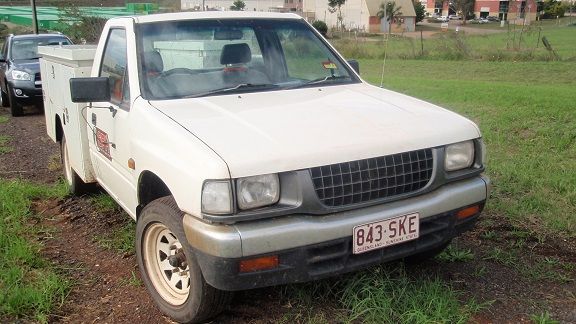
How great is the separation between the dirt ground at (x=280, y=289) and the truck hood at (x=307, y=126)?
1.01 m

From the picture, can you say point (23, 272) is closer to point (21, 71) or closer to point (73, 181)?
point (73, 181)

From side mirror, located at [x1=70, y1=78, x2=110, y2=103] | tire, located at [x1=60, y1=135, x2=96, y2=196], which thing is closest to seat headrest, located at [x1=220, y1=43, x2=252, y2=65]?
side mirror, located at [x1=70, y1=78, x2=110, y2=103]

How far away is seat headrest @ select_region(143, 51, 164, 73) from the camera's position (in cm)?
368

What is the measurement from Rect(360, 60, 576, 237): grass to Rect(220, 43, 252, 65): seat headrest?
8.30 ft

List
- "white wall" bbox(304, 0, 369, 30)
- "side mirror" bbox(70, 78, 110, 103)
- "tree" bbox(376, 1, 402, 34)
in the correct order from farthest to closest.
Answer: "white wall" bbox(304, 0, 369, 30) → "tree" bbox(376, 1, 402, 34) → "side mirror" bbox(70, 78, 110, 103)

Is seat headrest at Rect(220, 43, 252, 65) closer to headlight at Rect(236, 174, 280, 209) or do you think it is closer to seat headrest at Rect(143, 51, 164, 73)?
seat headrest at Rect(143, 51, 164, 73)

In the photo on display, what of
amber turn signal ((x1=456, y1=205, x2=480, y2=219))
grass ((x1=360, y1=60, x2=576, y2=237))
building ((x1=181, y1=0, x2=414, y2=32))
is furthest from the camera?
building ((x1=181, y1=0, x2=414, y2=32))

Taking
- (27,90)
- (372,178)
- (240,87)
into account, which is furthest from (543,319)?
(27,90)

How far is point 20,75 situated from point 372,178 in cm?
1061

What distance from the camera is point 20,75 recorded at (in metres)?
11.5

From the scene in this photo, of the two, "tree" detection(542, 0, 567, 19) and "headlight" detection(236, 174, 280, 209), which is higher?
"tree" detection(542, 0, 567, 19)

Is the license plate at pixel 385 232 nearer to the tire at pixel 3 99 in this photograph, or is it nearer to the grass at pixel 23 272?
the grass at pixel 23 272

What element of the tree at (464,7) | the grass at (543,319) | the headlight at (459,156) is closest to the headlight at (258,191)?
→ the headlight at (459,156)

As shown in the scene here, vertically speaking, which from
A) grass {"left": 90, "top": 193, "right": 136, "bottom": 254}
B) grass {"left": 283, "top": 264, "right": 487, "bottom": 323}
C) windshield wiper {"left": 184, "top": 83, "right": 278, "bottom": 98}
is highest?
windshield wiper {"left": 184, "top": 83, "right": 278, "bottom": 98}
